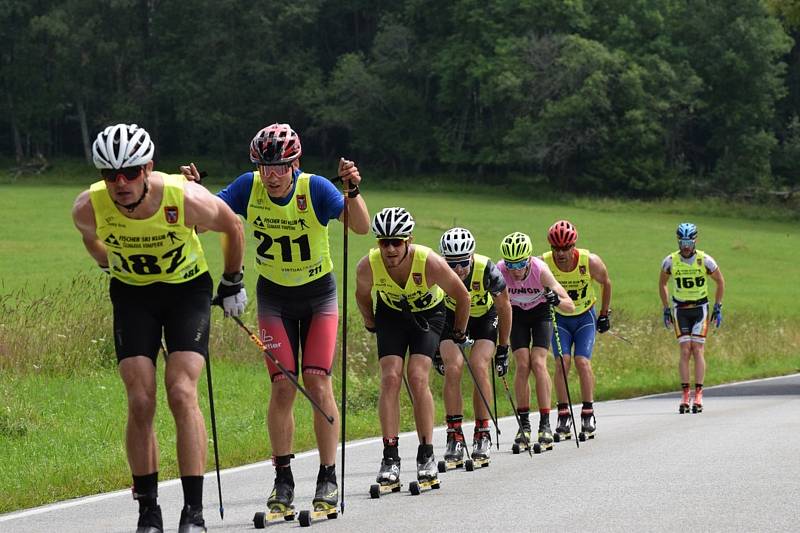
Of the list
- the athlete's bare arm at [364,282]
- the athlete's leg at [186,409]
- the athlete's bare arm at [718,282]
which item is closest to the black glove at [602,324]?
the athlete's bare arm at [718,282]

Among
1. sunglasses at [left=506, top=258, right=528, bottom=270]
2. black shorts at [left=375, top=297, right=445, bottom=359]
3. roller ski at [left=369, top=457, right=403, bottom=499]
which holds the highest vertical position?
sunglasses at [left=506, top=258, right=528, bottom=270]

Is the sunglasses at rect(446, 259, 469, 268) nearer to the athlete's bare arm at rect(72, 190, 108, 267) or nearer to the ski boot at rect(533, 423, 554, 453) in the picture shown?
the ski boot at rect(533, 423, 554, 453)

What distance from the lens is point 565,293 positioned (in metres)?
14.2

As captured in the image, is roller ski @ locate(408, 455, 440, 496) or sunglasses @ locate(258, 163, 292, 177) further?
roller ski @ locate(408, 455, 440, 496)

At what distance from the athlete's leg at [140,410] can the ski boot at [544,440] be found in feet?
19.0

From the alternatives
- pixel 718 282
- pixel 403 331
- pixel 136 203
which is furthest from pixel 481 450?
pixel 718 282

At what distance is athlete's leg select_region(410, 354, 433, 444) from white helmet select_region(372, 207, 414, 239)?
1.02 m

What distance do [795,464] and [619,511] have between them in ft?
8.94

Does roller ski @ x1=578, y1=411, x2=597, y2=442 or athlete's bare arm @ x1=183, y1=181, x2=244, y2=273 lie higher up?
athlete's bare arm @ x1=183, y1=181, x2=244, y2=273

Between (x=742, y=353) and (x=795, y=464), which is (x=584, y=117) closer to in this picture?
(x=742, y=353)

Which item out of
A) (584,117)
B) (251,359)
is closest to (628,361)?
(251,359)

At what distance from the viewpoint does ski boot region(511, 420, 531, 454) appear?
12656 mm

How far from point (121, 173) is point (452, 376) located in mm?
5118

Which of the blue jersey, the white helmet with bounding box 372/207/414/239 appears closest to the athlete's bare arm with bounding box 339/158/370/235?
the blue jersey
